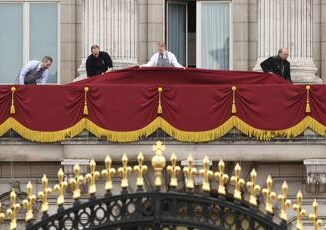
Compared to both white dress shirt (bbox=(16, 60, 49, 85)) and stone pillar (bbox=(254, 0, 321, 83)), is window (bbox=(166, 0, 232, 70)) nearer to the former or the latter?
stone pillar (bbox=(254, 0, 321, 83))

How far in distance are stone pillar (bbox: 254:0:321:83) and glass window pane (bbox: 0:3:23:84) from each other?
19.0 feet

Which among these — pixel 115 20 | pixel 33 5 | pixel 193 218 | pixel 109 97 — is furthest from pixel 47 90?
Answer: pixel 193 218

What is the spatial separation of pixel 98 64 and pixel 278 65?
3.80m

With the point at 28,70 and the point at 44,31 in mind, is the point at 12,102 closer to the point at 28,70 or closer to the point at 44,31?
the point at 28,70

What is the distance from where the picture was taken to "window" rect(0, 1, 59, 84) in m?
32.5

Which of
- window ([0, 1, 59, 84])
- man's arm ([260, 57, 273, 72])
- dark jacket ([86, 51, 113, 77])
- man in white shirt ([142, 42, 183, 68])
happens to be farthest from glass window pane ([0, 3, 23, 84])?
man's arm ([260, 57, 273, 72])

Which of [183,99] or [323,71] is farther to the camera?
[323,71]

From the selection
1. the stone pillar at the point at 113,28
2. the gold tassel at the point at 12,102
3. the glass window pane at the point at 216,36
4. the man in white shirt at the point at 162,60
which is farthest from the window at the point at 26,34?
the gold tassel at the point at 12,102

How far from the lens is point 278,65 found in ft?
95.3

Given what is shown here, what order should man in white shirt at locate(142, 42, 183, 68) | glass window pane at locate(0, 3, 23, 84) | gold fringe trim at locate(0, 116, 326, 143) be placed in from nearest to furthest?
gold fringe trim at locate(0, 116, 326, 143) < man in white shirt at locate(142, 42, 183, 68) < glass window pane at locate(0, 3, 23, 84)

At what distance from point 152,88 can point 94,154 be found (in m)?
1.69

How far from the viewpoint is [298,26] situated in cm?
3056

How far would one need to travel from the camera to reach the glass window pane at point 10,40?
3247 cm

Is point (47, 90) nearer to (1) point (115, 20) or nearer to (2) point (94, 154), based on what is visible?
(2) point (94, 154)
